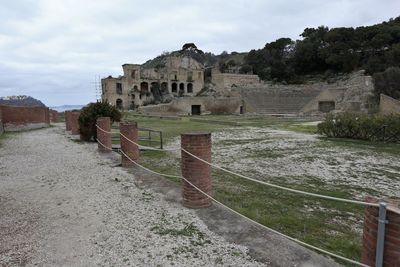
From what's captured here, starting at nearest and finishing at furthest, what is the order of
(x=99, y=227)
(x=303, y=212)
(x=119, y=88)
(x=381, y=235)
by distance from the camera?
(x=381, y=235)
(x=99, y=227)
(x=303, y=212)
(x=119, y=88)

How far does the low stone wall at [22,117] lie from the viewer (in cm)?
2252

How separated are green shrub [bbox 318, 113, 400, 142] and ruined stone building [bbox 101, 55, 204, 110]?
4571cm

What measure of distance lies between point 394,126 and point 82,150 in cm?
1429

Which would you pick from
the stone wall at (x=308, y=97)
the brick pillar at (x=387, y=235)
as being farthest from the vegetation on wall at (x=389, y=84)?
the brick pillar at (x=387, y=235)

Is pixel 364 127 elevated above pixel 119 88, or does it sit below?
below

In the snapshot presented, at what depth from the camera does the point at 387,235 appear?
2707 millimetres

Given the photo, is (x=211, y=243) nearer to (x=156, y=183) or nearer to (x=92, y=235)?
(x=92, y=235)

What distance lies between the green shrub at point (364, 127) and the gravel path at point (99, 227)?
13.0 m

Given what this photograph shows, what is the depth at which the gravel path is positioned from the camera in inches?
147

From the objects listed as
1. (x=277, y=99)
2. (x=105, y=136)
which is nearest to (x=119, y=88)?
(x=277, y=99)

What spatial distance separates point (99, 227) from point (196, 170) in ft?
5.94

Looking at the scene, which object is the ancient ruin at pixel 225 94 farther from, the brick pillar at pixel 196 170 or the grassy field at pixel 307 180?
the brick pillar at pixel 196 170

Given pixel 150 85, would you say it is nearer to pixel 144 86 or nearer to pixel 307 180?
pixel 144 86

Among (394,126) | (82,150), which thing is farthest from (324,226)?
(394,126)
